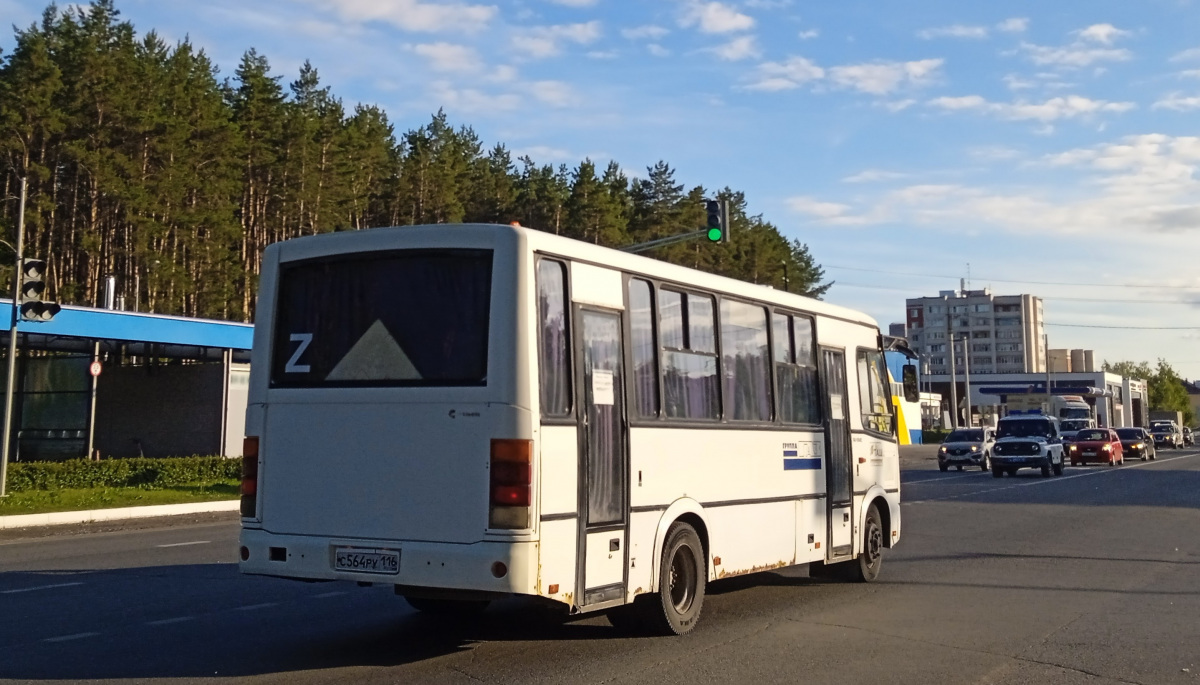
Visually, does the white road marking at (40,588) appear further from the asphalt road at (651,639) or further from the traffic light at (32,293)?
the traffic light at (32,293)

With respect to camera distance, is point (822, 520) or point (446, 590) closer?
point (446, 590)

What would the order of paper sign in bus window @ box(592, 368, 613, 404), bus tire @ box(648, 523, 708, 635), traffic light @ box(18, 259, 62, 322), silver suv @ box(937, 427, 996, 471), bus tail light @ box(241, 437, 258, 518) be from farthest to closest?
silver suv @ box(937, 427, 996, 471)
traffic light @ box(18, 259, 62, 322)
bus tire @ box(648, 523, 708, 635)
bus tail light @ box(241, 437, 258, 518)
paper sign in bus window @ box(592, 368, 613, 404)

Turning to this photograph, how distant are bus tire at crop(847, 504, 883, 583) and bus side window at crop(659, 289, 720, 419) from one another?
11.9ft

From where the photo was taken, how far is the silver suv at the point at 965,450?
160 feet

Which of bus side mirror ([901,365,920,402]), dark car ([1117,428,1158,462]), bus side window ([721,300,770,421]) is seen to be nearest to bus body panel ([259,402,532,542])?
bus side window ([721,300,770,421])

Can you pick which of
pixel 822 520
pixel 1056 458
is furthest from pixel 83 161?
pixel 822 520

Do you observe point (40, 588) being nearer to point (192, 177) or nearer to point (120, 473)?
point (120, 473)

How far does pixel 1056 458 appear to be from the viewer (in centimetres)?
4431

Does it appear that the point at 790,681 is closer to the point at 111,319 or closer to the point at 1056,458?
the point at 111,319

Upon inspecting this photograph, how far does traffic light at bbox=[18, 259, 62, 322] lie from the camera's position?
2320 cm

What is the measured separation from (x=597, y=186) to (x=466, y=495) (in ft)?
217

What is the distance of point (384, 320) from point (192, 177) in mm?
50864

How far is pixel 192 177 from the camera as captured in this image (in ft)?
185

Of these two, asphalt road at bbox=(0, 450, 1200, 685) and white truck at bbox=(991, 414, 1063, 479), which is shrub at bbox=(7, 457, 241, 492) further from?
white truck at bbox=(991, 414, 1063, 479)
